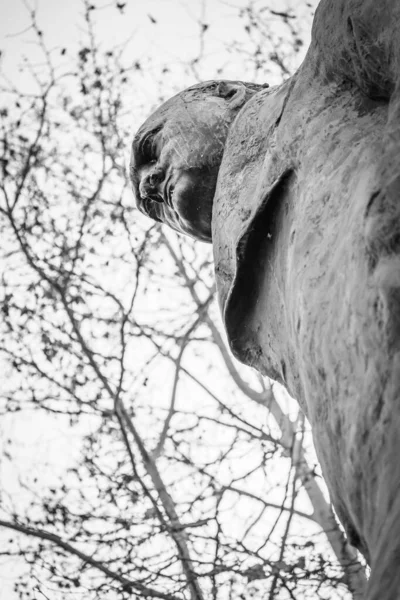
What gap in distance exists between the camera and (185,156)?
296cm

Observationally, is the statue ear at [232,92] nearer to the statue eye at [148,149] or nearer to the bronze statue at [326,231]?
the bronze statue at [326,231]

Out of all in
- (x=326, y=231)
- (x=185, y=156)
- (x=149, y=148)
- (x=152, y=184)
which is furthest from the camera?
(x=149, y=148)

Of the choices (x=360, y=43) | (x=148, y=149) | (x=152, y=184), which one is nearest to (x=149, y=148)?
(x=148, y=149)

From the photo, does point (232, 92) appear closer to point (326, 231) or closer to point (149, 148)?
point (149, 148)

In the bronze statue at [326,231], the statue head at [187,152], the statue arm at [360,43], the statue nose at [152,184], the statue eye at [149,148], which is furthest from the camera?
the statue eye at [149,148]

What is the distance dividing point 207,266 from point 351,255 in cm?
734

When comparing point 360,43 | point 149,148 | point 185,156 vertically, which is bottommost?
point 360,43

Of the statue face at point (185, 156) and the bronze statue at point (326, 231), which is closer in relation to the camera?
the bronze statue at point (326, 231)

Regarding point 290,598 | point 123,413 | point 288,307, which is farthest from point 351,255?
point 123,413

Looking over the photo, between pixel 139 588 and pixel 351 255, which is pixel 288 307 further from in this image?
pixel 139 588

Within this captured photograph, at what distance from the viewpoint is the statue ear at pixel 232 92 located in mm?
3090

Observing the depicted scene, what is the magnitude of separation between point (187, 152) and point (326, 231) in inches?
46.4

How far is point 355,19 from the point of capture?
1.96 metres

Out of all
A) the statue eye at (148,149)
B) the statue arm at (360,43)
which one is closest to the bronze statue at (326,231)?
the statue arm at (360,43)
